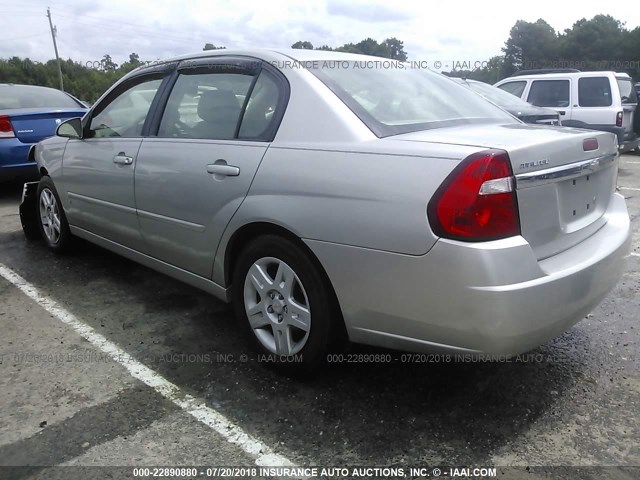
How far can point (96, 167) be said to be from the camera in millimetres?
3799

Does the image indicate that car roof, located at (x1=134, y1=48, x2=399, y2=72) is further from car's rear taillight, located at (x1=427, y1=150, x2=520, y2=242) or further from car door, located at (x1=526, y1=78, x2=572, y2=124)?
car door, located at (x1=526, y1=78, x2=572, y2=124)

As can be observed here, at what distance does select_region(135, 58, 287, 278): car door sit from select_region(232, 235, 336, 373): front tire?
0.87ft

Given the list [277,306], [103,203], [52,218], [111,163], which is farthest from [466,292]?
[52,218]

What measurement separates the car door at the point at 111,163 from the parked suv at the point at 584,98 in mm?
7689

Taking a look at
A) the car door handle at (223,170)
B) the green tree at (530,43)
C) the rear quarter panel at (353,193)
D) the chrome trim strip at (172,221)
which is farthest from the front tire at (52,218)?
the green tree at (530,43)

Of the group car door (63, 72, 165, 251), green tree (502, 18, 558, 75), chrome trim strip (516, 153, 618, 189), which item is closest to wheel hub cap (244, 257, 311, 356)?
chrome trim strip (516, 153, 618, 189)

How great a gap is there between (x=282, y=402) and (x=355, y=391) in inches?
13.8

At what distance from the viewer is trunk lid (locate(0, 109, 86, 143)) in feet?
22.3

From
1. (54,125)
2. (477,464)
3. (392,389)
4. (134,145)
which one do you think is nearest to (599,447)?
(477,464)

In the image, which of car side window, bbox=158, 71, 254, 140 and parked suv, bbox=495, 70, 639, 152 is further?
parked suv, bbox=495, 70, 639, 152

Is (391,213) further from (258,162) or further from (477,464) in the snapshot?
(477,464)

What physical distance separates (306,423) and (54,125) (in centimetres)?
624

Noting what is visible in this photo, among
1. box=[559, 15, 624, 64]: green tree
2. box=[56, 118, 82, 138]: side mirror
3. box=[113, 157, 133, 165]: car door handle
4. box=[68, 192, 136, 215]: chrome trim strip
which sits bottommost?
box=[68, 192, 136, 215]: chrome trim strip

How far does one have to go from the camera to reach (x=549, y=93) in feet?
31.7
